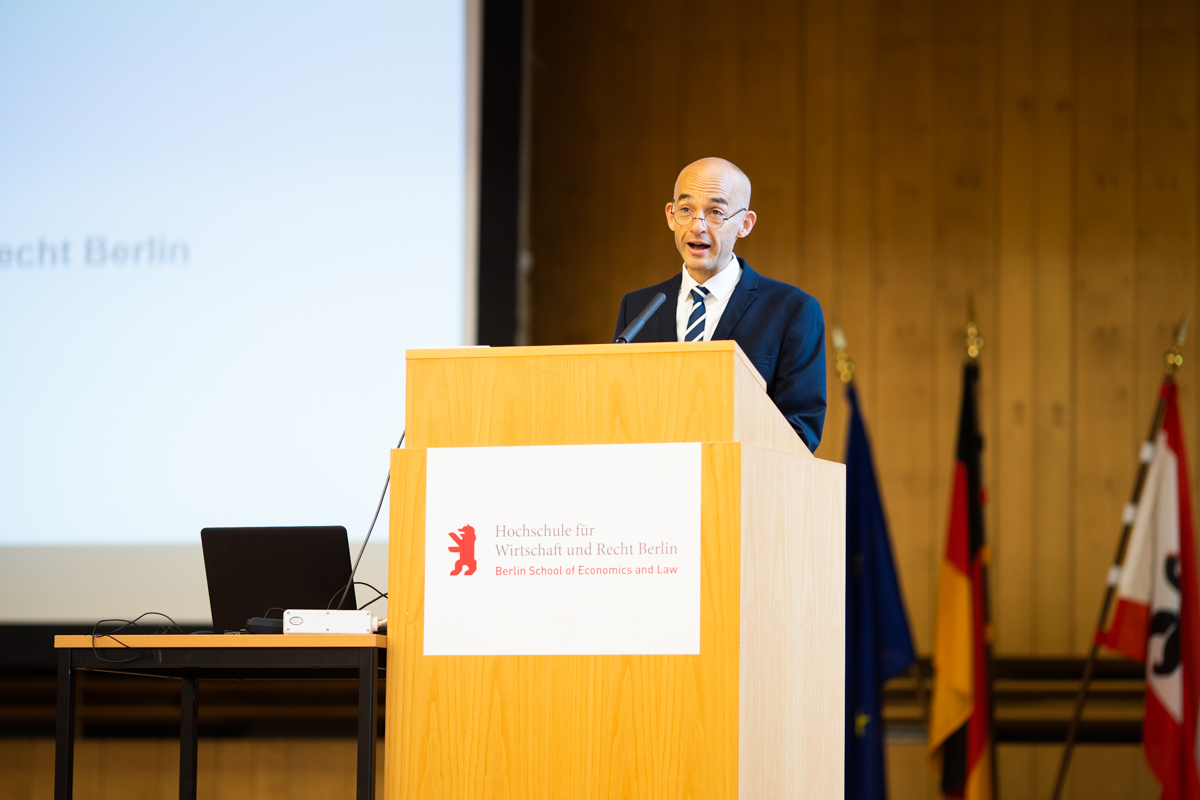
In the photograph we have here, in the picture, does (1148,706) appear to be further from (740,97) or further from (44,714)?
(44,714)

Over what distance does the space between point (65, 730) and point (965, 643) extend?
3.00 metres

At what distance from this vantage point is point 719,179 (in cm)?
230

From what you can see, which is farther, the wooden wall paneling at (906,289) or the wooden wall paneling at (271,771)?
the wooden wall paneling at (906,289)

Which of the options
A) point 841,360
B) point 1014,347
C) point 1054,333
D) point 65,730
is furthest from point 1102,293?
point 65,730

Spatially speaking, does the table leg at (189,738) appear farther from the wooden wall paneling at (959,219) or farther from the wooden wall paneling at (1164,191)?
the wooden wall paneling at (1164,191)

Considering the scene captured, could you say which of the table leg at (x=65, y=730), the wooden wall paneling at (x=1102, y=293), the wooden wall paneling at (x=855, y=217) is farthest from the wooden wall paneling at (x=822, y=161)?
the table leg at (x=65, y=730)

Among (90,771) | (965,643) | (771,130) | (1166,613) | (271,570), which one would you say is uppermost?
(771,130)

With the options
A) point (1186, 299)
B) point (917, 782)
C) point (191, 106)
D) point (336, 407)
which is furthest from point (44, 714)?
point (1186, 299)

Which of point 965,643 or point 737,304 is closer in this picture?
point 737,304

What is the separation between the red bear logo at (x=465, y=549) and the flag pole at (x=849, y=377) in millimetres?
2739

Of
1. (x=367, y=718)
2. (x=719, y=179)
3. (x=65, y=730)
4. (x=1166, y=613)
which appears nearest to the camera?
(x=367, y=718)

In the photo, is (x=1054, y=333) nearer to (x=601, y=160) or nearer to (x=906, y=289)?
(x=906, y=289)

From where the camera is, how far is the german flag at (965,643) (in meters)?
4.08

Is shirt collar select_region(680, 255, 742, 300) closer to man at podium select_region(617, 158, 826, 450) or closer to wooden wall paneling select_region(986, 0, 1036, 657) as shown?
man at podium select_region(617, 158, 826, 450)
